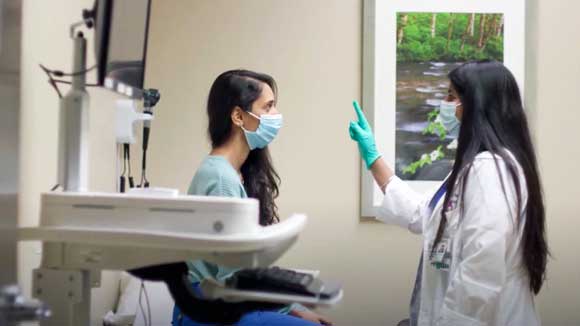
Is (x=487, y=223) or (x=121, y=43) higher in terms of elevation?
(x=121, y=43)

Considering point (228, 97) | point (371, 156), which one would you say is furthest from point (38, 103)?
point (371, 156)

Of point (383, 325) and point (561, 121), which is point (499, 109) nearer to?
point (561, 121)

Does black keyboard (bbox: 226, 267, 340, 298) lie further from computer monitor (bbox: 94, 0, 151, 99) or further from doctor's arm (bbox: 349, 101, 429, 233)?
doctor's arm (bbox: 349, 101, 429, 233)

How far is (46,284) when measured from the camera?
115cm

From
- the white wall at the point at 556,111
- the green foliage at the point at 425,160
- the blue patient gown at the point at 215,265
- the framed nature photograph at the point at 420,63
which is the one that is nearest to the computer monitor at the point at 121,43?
the blue patient gown at the point at 215,265

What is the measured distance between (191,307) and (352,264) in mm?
1436

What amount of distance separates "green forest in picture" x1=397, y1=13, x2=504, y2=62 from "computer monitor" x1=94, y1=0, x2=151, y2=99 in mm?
1399

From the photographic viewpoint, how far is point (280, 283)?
1121mm

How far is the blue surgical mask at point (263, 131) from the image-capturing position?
1.81 meters

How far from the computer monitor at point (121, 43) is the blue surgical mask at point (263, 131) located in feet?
1.57

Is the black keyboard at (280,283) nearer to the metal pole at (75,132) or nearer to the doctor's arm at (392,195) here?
the metal pole at (75,132)

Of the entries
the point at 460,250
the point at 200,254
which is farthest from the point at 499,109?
the point at 200,254

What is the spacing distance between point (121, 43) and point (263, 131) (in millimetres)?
674

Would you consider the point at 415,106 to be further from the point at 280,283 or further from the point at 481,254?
the point at 280,283
